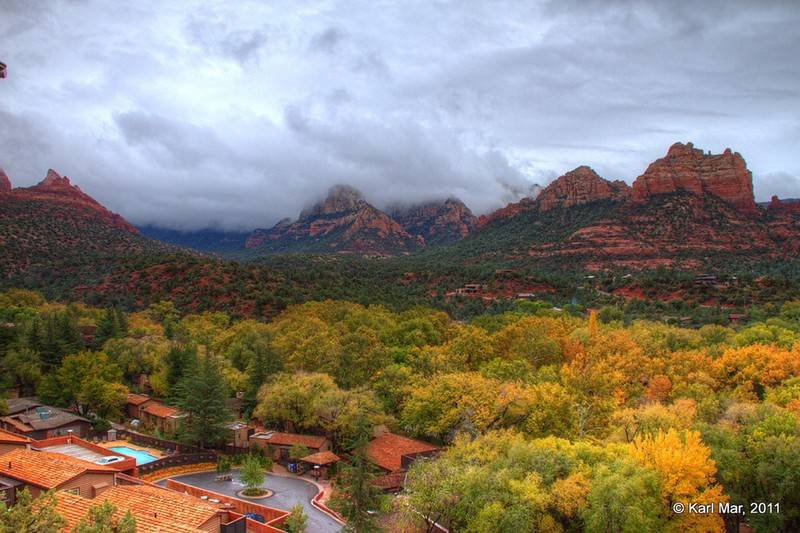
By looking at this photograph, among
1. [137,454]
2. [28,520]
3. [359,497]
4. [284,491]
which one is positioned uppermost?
[28,520]

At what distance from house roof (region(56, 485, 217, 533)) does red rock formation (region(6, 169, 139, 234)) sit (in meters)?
116

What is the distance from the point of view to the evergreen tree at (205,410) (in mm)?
36656

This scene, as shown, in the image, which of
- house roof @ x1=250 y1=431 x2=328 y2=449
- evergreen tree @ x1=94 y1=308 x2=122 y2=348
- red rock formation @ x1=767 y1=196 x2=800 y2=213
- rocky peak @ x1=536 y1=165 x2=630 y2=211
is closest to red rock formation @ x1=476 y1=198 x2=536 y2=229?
rocky peak @ x1=536 y1=165 x2=630 y2=211

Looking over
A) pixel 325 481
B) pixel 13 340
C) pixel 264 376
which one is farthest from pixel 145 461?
pixel 13 340

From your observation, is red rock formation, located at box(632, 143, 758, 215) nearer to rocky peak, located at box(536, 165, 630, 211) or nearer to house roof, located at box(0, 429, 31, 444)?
rocky peak, located at box(536, 165, 630, 211)

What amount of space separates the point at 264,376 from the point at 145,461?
13.6 meters

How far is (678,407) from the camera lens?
32.9 m

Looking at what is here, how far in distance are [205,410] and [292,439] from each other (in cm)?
548

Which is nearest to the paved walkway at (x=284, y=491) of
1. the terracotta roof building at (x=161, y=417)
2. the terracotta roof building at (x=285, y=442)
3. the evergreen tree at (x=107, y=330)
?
the terracotta roof building at (x=285, y=442)

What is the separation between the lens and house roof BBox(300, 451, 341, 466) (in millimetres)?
34250

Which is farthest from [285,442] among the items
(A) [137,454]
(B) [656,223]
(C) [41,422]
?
(B) [656,223]

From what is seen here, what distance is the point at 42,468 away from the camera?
921 inches

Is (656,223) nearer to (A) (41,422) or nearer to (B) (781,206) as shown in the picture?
(B) (781,206)

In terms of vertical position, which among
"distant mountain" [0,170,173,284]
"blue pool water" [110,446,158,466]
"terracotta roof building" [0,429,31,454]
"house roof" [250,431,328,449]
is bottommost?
"house roof" [250,431,328,449]
